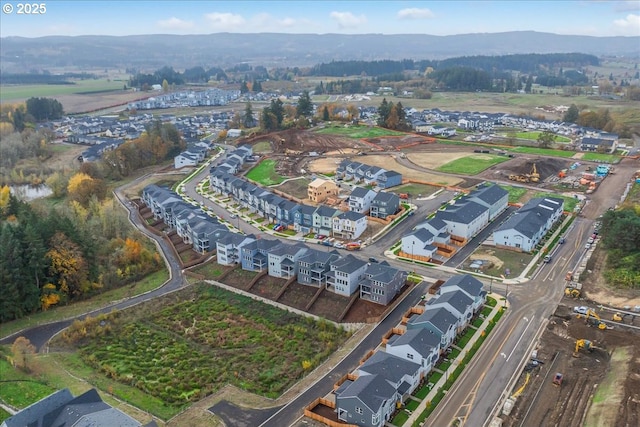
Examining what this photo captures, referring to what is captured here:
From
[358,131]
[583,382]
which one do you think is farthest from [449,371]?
[358,131]

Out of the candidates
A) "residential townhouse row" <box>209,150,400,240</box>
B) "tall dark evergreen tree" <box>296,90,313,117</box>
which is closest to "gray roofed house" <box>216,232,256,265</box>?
"residential townhouse row" <box>209,150,400,240</box>

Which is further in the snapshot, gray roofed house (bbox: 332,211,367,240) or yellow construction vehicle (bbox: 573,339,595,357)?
gray roofed house (bbox: 332,211,367,240)

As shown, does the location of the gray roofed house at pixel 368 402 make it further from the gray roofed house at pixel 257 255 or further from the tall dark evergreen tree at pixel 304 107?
the tall dark evergreen tree at pixel 304 107

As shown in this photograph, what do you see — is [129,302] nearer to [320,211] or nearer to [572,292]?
[320,211]

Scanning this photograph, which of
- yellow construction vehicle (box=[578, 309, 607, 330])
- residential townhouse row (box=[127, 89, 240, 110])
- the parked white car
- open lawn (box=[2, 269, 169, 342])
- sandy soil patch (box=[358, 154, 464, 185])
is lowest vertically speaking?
open lawn (box=[2, 269, 169, 342])

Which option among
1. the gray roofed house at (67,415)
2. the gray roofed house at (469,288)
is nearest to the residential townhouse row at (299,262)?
the gray roofed house at (469,288)

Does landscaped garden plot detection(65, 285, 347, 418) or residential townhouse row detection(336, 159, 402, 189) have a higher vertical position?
residential townhouse row detection(336, 159, 402, 189)

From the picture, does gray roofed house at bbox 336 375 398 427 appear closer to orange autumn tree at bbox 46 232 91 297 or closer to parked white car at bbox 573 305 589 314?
parked white car at bbox 573 305 589 314
